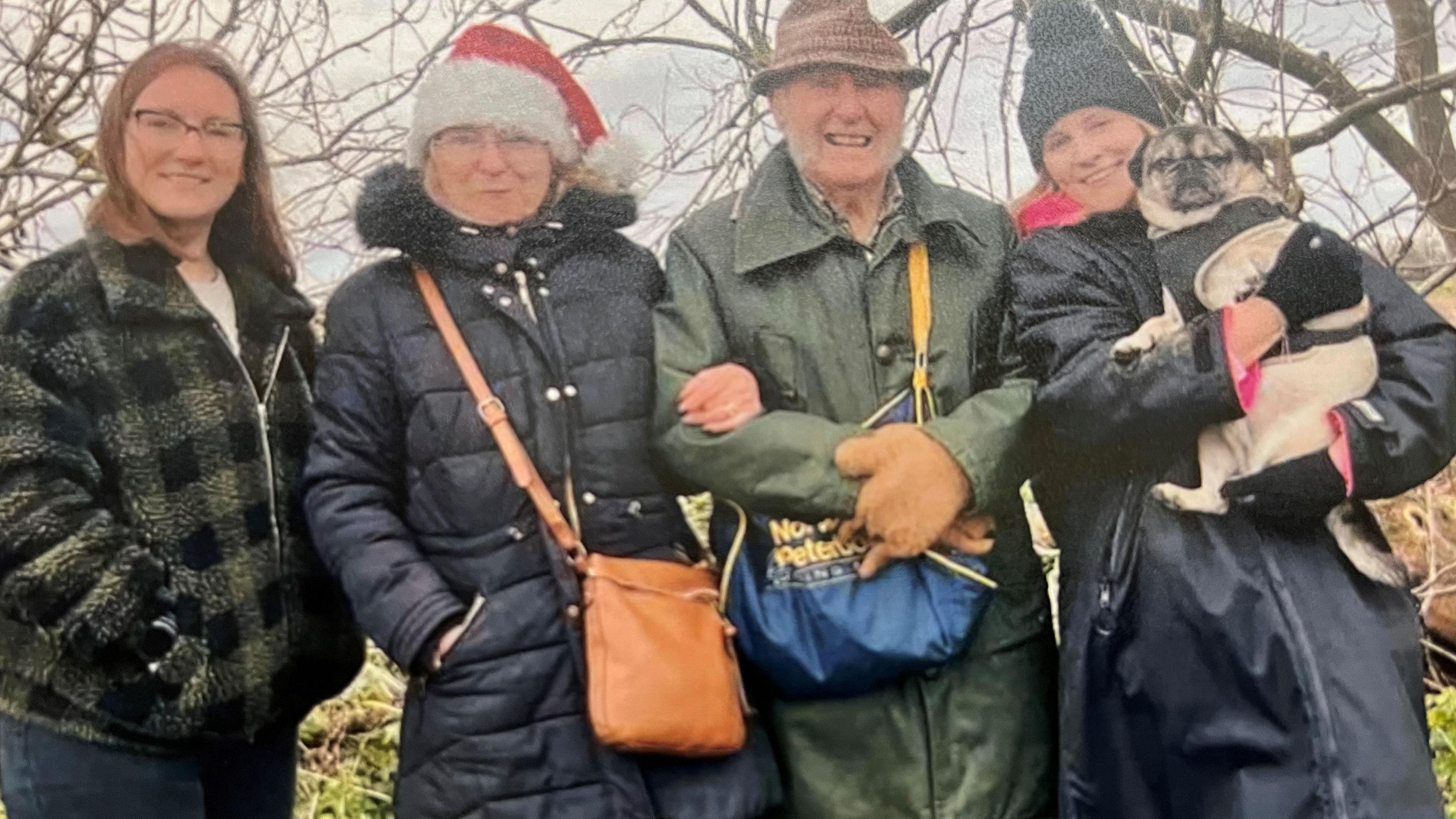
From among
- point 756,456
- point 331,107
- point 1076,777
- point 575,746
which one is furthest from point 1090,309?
point 331,107

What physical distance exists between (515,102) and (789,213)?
1.75 ft

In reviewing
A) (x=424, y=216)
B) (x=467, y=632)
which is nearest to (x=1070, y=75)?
(x=424, y=216)

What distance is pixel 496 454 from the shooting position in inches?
95.3

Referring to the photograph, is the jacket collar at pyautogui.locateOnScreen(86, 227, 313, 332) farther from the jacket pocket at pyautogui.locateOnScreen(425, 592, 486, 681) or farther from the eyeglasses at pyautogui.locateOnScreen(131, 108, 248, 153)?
the jacket pocket at pyautogui.locateOnScreen(425, 592, 486, 681)

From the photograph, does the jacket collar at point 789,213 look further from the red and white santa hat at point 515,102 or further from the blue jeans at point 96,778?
the blue jeans at point 96,778

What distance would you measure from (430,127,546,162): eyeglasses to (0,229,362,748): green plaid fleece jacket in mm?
483

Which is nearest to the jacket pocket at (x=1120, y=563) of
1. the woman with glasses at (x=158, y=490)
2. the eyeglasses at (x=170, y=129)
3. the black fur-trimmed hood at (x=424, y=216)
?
the black fur-trimmed hood at (x=424, y=216)

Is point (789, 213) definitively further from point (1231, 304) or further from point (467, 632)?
point (467, 632)

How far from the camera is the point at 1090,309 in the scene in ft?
8.34

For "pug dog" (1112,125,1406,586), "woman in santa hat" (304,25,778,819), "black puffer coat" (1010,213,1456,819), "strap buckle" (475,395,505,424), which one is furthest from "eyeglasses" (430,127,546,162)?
"pug dog" (1112,125,1406,586)

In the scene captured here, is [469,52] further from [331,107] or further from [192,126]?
[192,126]

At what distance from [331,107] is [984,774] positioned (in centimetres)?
176

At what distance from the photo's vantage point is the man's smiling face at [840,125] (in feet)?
8.49

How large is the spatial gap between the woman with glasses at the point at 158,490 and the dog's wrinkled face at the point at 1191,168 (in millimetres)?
1588
